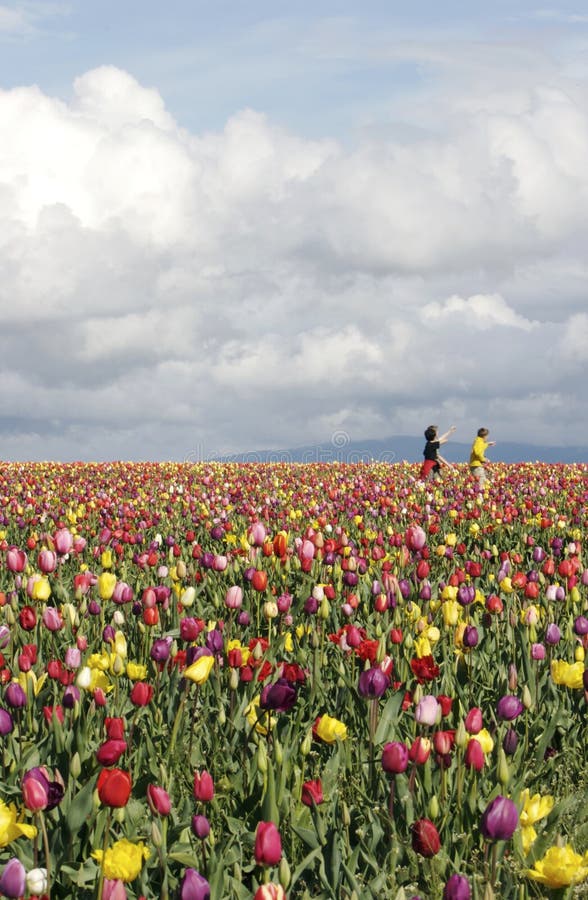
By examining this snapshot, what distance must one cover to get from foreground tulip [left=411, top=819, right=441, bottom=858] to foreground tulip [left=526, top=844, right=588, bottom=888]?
1.06ft

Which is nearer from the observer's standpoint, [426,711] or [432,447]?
[426,711]

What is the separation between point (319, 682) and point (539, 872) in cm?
235

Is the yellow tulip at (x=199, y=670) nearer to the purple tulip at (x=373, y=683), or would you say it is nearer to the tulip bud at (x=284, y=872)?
the purple tulip at (x=373, y=683)

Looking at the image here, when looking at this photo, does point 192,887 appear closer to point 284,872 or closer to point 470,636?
point 284,872

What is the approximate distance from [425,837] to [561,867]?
17.1 inches

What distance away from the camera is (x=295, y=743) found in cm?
421

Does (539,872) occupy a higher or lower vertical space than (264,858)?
lower

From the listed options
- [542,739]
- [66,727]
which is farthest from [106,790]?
[542,739]

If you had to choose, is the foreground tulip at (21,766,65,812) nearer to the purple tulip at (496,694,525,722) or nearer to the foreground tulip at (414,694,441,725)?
the foreground tulip at (414,694,441,725)

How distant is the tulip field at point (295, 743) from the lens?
302cm

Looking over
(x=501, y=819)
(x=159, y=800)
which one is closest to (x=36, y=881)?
(x=159, y=800)

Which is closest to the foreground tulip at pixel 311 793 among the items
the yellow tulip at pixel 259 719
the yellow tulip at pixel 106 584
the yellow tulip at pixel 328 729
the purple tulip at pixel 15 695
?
the yellow tulip at pixel 328 729

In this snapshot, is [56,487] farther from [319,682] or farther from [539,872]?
[539,872]

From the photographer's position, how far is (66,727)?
4301 mm
